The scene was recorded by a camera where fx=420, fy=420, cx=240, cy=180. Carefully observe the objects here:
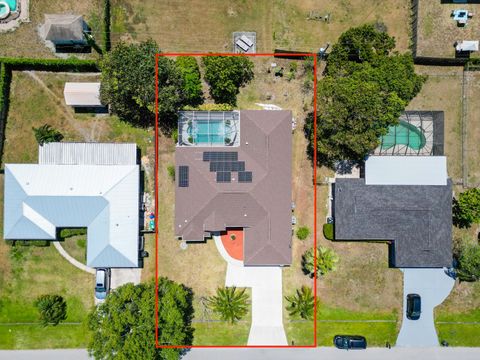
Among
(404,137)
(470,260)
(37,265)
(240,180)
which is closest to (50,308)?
(37,265)

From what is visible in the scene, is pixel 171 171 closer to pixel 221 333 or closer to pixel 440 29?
pixel 221 333

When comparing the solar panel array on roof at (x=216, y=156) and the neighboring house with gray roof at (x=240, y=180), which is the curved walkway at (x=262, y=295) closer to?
the neighboring house with gray roof at (x=240, y=180)

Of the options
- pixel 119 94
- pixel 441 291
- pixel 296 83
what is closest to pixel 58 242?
pixel 119 94

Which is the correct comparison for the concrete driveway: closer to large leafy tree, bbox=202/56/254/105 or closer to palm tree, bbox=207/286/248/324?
palm tree, bbox=207/286/248/324

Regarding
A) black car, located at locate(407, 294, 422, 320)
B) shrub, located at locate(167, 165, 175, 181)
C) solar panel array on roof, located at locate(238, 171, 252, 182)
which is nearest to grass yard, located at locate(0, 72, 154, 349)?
shrub, located at locate(167, 165, 175, 181)

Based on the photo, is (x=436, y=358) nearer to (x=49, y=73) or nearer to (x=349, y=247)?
(x=349, y=247)
